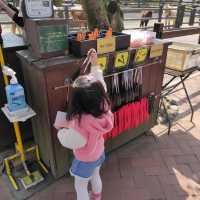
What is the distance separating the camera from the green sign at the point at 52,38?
1.70 m

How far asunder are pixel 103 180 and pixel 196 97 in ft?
8.30

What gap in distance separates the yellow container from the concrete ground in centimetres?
87

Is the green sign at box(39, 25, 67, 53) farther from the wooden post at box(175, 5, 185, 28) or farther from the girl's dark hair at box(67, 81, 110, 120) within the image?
the wooden post at box(175, 5, 185, 28)

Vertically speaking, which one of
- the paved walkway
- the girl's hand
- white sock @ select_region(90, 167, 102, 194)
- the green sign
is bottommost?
the paved walkway

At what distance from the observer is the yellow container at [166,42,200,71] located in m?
2.77

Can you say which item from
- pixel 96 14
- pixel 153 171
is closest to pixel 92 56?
pixel 96 14

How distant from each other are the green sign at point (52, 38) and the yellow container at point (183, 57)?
5.10ft

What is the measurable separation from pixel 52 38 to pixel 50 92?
1.35 feet

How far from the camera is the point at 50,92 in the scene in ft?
5.94

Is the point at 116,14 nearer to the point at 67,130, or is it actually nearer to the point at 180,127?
the point at 180,127

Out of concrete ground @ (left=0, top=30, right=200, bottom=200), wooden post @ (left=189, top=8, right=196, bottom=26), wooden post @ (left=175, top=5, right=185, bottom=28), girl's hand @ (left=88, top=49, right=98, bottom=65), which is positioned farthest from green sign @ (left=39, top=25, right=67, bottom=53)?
wooden post @ (left=189, top=8, right=196, bottom=26)

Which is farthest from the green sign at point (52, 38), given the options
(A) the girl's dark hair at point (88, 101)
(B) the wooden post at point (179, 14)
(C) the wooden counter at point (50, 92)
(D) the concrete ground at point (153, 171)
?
(B) the wooden post at point (179, 14)

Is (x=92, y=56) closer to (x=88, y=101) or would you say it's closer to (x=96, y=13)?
(x=88, y=101)

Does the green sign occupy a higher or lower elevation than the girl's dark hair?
higher
